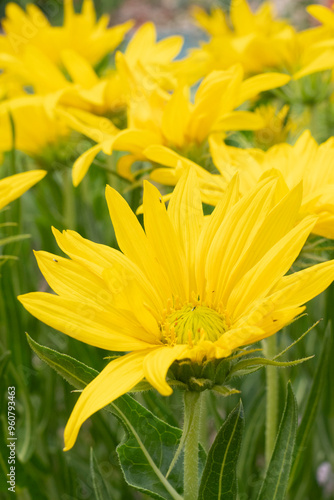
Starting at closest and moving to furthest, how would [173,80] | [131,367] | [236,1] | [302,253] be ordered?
[131,367]
[302,253]
[173,80]
[236,1]

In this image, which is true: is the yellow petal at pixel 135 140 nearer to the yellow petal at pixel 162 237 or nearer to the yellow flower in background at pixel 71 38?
the yellow petal at pixel 162 237

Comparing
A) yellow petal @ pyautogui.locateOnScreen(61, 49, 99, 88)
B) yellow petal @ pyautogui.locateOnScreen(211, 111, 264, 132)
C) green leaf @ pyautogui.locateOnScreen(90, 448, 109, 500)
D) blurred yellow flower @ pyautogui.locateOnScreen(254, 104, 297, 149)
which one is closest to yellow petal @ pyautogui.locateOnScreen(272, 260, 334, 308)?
green leaf @ pyautogui.locateOnScreen(90, 448, 109, 500)

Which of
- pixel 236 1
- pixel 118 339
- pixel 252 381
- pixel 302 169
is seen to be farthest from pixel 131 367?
pixel 236 1

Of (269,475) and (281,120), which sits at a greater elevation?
(281,120)

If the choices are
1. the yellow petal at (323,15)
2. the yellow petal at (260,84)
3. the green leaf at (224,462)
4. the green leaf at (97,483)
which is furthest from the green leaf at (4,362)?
the yellow petal at (323,15)

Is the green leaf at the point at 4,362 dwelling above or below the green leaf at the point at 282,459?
above

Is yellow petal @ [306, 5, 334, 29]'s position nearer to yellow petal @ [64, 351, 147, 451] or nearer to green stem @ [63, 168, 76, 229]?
green stem @ [63, 168, 76, 229]

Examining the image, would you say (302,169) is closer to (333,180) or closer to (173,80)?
(333,180)

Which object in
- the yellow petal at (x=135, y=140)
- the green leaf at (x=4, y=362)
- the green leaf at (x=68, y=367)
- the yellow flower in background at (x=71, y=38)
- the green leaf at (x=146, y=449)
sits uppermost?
the yellow flower in background at (x=71, y=38)
